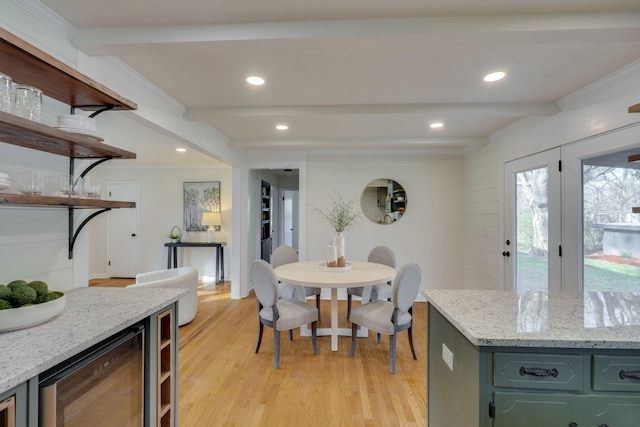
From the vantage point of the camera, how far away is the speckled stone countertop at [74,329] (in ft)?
2.78

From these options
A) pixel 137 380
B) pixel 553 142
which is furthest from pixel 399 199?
pixel 137 380

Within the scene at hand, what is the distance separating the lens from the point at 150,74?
6.84 feet

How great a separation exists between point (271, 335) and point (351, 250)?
186cm

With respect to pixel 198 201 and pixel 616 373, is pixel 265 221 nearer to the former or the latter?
pixel 198 201

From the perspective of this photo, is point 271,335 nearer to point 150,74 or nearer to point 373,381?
point 373,381

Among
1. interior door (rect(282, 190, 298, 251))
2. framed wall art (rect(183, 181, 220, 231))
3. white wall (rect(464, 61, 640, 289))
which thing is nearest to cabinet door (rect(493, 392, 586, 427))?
white wall (rect(464, 61, 640, 289))

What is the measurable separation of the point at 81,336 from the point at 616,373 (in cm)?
193

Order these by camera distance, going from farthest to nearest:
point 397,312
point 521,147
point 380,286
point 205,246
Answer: point 205,246 → point 380,286 → point 521,147 → point 397,312

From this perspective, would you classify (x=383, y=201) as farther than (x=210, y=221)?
No

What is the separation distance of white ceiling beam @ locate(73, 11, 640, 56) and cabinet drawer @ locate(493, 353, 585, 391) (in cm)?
150

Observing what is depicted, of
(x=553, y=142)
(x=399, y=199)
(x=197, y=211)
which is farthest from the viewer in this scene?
(x=197, y=211)

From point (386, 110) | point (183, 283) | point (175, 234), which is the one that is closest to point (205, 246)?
point (175, 234)

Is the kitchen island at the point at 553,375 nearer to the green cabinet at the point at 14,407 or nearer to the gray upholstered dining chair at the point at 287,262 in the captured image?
the green cabinet at the point at 14,407

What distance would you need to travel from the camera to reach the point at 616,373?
106 centimetres
